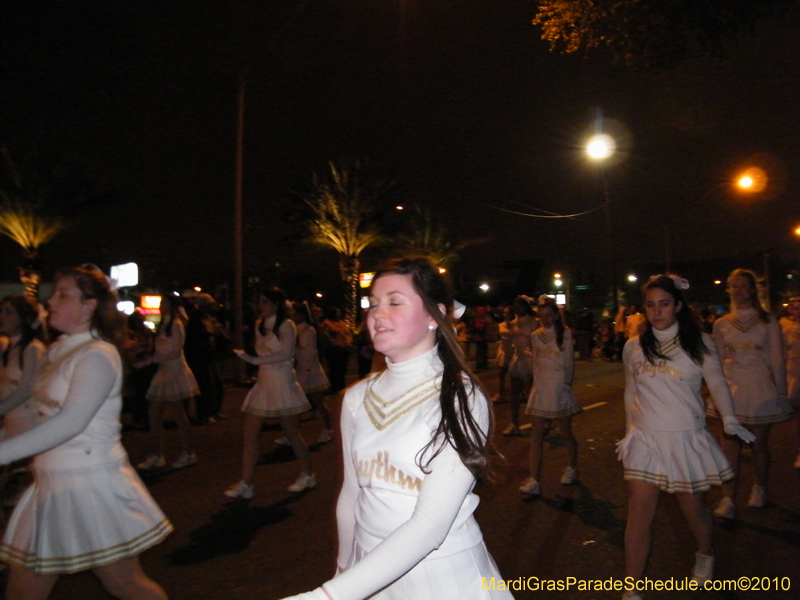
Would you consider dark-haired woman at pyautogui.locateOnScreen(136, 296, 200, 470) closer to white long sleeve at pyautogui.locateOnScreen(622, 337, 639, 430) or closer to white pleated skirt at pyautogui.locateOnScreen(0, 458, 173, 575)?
white pleated skirt at pyautogui.locateOnScreen(0, 458, 173, 575)

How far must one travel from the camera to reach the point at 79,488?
10.1ft

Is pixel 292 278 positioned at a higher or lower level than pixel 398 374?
higher

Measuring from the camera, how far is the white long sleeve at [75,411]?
110 inches

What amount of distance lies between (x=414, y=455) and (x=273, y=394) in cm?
485

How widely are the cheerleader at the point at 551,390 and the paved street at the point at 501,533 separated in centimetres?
28

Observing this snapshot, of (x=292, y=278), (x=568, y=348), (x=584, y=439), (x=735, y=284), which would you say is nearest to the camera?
(x=735, y=284)

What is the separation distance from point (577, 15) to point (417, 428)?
6.89 metres

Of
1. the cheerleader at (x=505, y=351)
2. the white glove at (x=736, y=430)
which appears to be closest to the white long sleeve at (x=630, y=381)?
the white glove at (x=736, y=430)

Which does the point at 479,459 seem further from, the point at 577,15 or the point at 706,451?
the point at 577,15

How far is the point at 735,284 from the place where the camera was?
5977 millimetres

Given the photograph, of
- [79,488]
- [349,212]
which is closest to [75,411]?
[79,488]

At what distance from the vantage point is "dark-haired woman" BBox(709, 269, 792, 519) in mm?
5949

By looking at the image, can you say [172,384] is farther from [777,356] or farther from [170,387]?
[777,356]

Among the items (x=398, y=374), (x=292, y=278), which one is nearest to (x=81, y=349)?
→ (x=398, y=374)
